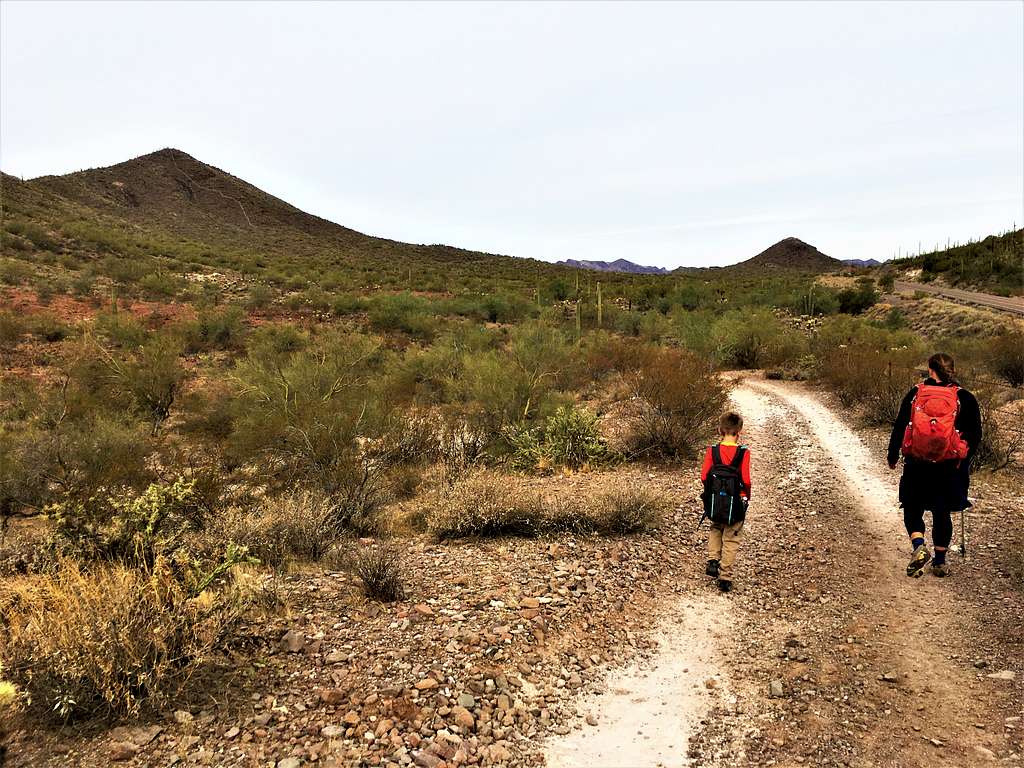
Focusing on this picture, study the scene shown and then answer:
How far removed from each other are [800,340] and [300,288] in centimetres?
2644

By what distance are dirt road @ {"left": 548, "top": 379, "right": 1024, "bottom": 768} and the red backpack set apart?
118 centimetres

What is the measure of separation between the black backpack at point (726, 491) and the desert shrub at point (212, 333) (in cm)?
1770

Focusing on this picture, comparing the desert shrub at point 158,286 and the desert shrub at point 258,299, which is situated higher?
the desert shrub at point 158,286

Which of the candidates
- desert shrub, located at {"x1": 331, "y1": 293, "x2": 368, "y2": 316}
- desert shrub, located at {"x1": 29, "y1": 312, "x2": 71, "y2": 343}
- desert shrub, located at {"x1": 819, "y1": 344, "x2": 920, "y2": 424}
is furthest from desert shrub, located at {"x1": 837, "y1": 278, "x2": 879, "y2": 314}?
desert shrub, located at {"x1": 29, "y1": 312, "x2": 71, "y2": 343}

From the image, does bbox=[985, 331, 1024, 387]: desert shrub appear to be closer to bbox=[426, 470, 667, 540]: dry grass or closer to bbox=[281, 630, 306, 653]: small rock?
bbox=[426, 470, 667, 540]: dry grass

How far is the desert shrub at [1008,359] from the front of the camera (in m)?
13.8

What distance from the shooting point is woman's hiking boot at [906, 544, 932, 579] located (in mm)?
4988

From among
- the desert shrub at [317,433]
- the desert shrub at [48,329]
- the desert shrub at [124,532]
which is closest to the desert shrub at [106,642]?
the desert shrub at [124,532]

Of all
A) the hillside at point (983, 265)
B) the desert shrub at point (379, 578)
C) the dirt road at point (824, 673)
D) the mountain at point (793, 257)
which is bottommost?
the dirt road at point (824, 673)

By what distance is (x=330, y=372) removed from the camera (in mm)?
10430

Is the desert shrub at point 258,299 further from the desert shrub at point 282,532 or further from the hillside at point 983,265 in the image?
the hillside at point 983,265

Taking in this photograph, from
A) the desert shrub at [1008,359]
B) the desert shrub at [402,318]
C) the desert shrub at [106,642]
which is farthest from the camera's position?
the desert shrub at [402,318]

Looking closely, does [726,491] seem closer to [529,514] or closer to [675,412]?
[529,514]

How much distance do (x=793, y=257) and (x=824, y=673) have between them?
142 meters
